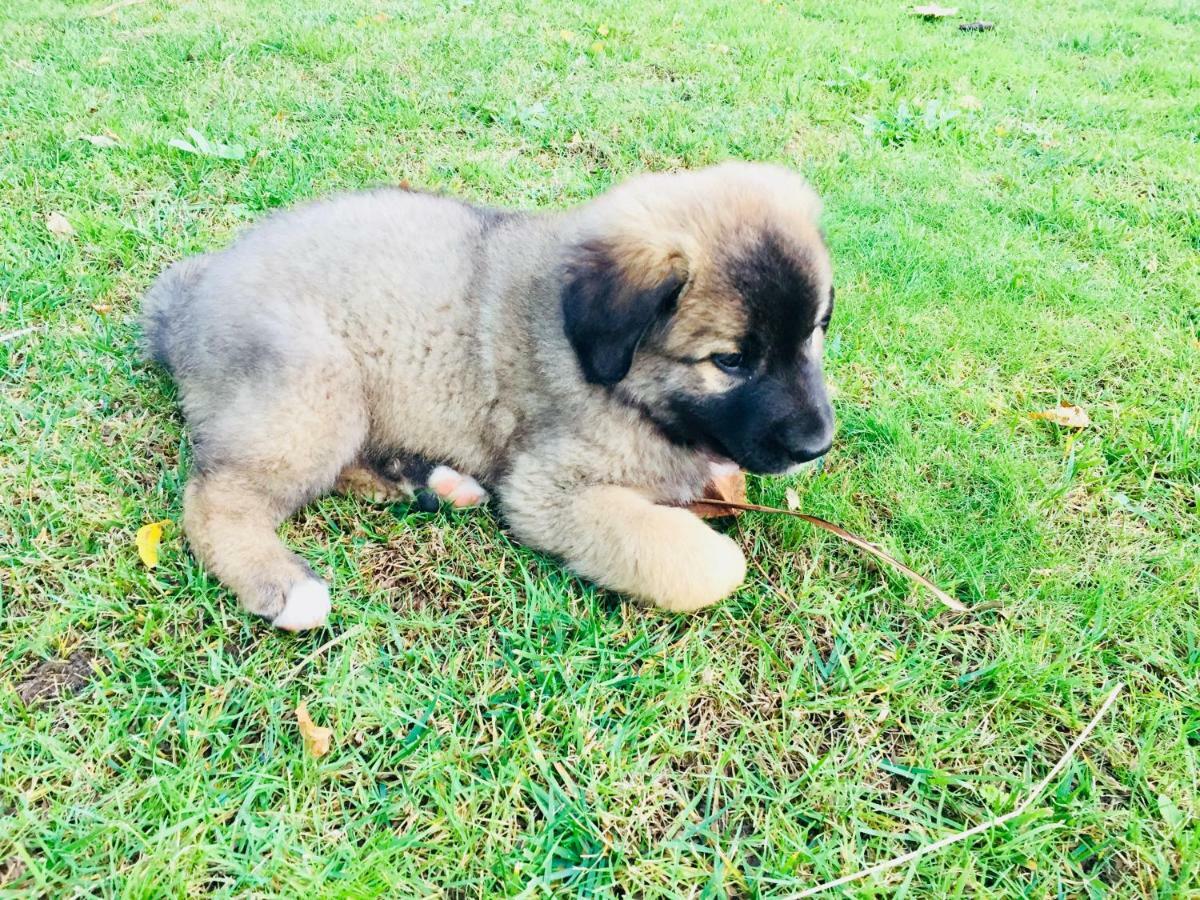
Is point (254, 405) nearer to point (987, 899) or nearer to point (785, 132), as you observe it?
point (987, 899)

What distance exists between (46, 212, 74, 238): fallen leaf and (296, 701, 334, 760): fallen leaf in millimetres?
2735

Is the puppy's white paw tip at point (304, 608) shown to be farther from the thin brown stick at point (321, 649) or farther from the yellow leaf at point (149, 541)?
the yellow leaf at point (149, 541)

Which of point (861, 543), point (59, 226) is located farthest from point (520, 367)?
point (59, 226)

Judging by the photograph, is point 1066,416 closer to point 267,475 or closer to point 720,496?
point 720,496

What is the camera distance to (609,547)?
7.35ft

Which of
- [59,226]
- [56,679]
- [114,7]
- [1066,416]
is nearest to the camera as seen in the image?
[56,679]

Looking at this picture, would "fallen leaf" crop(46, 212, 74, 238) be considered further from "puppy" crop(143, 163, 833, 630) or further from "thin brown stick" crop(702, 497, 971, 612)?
"thin brown stick" crop(702, 497, 971, 612)

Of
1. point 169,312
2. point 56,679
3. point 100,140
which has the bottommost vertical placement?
point 56,679

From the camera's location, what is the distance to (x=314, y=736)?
185 cm

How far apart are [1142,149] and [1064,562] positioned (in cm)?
379

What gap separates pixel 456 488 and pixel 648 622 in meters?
0.79

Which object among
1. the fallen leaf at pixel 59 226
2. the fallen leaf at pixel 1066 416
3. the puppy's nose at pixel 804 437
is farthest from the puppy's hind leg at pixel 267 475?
the fallen leaf at pixel 1066 416

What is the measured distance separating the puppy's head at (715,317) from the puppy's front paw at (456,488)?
0.59 meters

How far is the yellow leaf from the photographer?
223 centimetres
